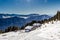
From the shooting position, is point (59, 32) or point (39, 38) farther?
point (59, 32)

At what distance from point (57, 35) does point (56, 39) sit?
78.5 inches

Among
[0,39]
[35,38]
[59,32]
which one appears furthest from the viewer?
[0,39]

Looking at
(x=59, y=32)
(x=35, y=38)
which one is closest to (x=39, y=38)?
(x=35, y=38)

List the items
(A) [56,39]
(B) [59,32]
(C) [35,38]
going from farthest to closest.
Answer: (B) [59,32], (C) [35,38], (A) [56,39]

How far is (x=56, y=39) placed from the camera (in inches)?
824

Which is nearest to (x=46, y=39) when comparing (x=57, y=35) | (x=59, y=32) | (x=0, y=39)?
(x=57, y=35)

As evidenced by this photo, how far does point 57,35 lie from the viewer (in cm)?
2284

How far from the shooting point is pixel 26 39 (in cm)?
2250

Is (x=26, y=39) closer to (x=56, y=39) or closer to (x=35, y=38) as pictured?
(x=35, y=38)

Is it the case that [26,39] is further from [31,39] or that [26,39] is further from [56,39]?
[56,39]

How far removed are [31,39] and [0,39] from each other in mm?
7343

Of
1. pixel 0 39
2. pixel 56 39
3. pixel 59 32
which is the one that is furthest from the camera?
pixel 0 39

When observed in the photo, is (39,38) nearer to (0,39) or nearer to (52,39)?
Result: (52,39)

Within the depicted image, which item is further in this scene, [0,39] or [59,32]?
[0,39]
